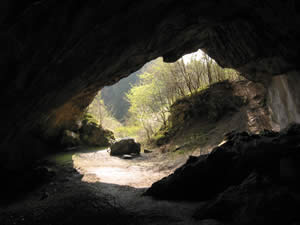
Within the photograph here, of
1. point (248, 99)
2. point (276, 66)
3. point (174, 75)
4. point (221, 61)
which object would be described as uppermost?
point (174, 75)

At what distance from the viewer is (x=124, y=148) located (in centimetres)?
1553

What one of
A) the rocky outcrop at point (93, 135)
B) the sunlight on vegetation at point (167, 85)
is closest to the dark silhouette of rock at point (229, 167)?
the sunlight on vegetation at point (167, 85)

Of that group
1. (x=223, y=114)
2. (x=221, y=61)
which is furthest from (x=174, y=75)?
(x=221, y=61)

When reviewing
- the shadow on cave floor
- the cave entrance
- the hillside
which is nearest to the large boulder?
the cave entrance

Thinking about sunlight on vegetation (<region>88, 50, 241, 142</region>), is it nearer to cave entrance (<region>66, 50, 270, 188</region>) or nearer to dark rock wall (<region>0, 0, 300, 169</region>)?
cave entrance (<region>66, 50, 270, 188</region>)

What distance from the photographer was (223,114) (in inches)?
561

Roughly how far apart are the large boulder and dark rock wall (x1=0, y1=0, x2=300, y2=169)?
830 centimetres

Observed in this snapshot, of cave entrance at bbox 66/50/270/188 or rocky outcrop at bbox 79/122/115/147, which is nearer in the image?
cave entrance at bbox 66/50/270/188

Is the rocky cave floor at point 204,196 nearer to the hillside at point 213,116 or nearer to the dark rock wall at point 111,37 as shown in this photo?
the dark rock wall at point 111,37

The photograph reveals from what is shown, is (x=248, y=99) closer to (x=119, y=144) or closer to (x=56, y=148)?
(x=119, y=144)

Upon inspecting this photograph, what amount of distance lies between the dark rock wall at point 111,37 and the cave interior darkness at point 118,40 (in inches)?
0.8

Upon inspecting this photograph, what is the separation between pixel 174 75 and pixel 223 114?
7.27 metres

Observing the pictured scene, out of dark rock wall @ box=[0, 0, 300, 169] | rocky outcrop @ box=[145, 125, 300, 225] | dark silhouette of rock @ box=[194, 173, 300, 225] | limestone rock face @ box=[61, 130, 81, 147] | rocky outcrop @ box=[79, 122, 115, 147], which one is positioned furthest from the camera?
rocky outcrop @ box=[79, 122, 115, 147]

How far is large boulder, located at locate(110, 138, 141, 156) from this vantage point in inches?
603
